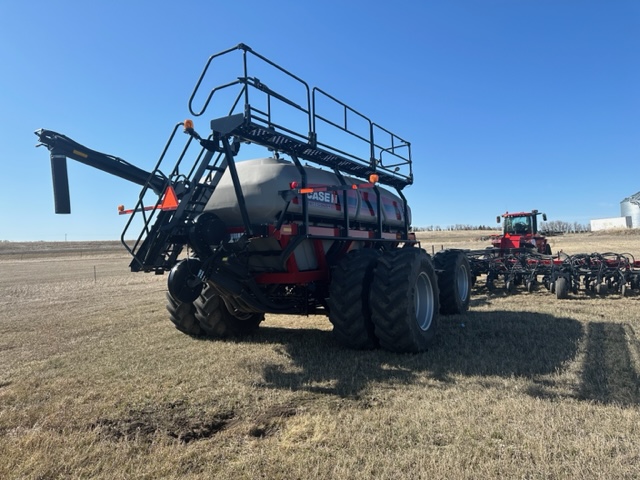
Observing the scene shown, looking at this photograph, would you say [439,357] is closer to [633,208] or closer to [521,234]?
[521,234]

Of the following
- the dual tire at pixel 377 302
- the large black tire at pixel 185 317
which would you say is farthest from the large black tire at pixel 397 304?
the large black tire at pixel 185 317

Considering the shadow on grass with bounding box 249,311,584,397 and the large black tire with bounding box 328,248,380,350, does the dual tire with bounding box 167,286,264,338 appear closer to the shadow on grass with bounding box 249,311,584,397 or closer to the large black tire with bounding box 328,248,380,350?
the shadow on grass with bounding box 249,311,584,397

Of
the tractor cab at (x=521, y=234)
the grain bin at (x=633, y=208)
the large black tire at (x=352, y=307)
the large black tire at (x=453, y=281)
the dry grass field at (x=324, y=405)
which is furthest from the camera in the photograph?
the grain bin at (x=633, y=208)

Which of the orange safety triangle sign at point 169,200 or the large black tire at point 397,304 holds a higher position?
the orange safety triangle sign at point 169,200

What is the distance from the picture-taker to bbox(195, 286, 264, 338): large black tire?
727 cm

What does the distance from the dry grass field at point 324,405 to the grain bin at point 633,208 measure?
9985cm

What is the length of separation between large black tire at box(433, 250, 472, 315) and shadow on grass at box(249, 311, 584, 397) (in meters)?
1.50

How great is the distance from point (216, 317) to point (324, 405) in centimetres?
347

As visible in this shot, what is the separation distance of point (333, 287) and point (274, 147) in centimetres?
202

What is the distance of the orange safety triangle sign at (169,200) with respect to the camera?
5757 mm

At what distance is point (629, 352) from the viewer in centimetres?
571

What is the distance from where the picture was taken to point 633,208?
302ft

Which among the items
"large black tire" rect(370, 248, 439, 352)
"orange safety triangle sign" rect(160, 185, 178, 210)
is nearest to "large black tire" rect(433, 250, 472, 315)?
"large black tire" rect(370, 248, 439, 352)

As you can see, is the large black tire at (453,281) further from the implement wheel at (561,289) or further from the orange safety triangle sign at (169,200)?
the orange safety triangle sign at (169,200)
